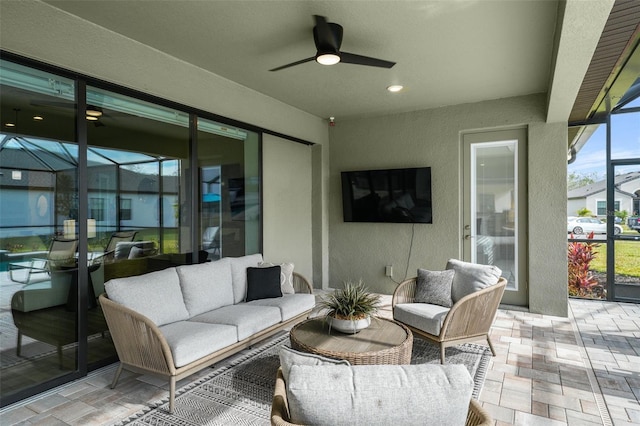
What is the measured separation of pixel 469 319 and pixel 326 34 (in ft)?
8.93

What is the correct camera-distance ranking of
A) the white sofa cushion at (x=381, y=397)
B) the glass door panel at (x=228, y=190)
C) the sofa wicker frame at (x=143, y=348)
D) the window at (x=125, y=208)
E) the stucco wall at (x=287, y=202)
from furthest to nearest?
the stucco wall at (x=287, y=202) → the glass door panel at (x=228, y=190) → the window at (x=125, y=208) → the sofa wicker frame at (x=143, y=348) → the white sofa cushion at (x=381, y=397)

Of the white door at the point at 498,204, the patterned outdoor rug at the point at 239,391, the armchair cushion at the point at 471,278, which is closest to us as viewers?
the patterned outdoor rug at the point at 239,391

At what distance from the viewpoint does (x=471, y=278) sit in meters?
3.56

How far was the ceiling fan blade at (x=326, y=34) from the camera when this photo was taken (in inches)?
115

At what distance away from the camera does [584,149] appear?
5598mm

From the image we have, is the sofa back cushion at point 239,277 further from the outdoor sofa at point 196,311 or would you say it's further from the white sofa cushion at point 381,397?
the white sofa cushion at point 381,397

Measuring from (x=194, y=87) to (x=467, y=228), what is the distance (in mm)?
4106

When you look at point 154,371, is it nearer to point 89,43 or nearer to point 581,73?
point 89,43

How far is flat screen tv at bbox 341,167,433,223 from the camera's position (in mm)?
5461

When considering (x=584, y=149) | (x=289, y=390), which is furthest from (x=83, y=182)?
(x=584, y=149)

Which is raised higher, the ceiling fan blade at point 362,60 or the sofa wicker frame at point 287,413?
the ceiling fan blade at point 362,60

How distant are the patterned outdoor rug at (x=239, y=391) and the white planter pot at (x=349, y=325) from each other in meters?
0.66

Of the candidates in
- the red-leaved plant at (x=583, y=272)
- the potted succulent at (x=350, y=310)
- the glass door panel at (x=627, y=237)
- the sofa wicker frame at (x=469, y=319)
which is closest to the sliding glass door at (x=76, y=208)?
the potted succulent at (x=350, y=310)

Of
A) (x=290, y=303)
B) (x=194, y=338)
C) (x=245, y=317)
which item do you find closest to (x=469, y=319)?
(x=290, y=303)
